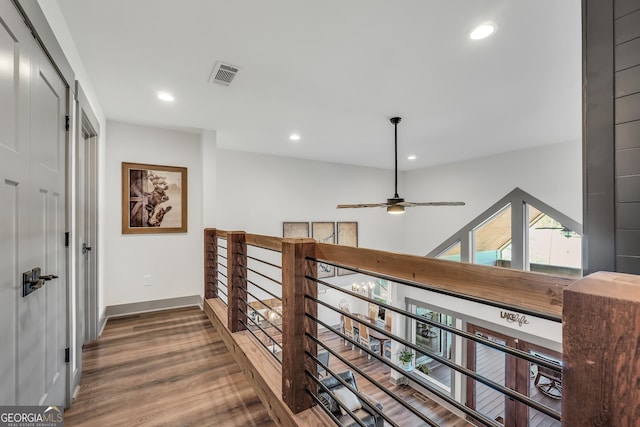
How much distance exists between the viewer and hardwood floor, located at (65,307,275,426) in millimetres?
1692

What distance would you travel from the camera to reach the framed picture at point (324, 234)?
20.3 feet

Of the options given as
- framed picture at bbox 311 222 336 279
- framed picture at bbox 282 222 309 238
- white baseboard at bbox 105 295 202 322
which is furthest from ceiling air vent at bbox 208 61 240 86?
framed picture at bbox 311 222 336 279

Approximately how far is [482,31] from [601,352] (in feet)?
7.08

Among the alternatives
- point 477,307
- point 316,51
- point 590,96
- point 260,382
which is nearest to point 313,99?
point 316,51

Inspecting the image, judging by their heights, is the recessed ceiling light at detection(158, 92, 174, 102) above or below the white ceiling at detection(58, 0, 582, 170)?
below

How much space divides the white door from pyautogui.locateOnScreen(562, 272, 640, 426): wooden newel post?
1.73 meters

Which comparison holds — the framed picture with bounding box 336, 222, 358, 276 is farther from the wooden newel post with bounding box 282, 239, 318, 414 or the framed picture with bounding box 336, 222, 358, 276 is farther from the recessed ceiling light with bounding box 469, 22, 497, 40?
the wooden newel post with bounding box 282, 239, 318, 414

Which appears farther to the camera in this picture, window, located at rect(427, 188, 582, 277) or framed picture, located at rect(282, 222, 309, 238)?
framed picture, located at rect(282, 222, 309, 238)

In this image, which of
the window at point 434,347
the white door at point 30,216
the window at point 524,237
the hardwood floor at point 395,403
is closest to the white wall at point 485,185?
the window at point 524,237

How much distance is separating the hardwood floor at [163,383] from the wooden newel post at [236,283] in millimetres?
337

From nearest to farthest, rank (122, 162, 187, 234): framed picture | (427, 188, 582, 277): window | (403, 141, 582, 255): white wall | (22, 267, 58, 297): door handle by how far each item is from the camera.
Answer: (22, 267, 58, 297): door handle, (122, 162, 187, 234): framed picture, (403, 141, 582, 255): white wall, (427, 188, 582, 277): window

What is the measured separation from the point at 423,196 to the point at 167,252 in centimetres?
580

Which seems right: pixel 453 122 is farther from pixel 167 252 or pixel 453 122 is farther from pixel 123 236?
pixel 123 236

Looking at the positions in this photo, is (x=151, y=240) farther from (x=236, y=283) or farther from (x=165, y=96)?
(x=236, y=283)
